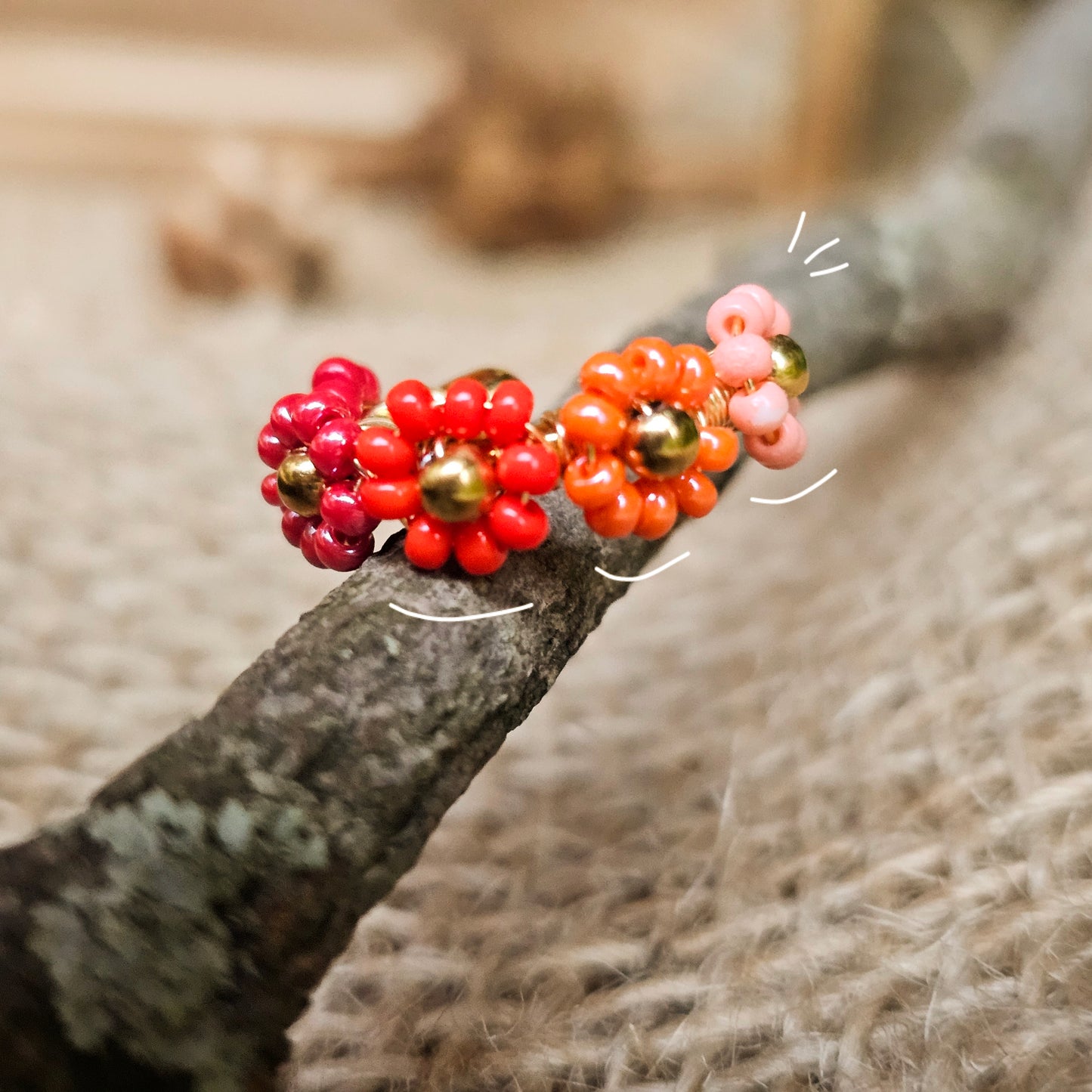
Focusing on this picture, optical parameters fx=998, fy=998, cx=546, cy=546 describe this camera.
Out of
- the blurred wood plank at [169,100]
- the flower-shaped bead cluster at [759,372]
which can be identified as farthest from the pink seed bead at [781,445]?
the blurred wood plank at [169,100]

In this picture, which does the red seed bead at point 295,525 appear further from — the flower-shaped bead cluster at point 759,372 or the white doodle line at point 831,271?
the white doodle line at point 831,271

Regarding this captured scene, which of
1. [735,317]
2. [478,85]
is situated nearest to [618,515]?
[735,317]

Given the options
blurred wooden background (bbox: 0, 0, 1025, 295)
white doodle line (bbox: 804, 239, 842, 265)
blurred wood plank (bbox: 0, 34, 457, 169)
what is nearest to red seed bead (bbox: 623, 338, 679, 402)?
white doodle line (bbox: 804, 239, 842, 265)

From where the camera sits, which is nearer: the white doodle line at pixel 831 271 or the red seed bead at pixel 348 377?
the red seed bead at pixel 348 377

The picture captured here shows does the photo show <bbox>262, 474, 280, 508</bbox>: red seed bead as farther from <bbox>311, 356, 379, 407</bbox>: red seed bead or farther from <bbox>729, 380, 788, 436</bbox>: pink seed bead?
<bbox>729, 380, 788, 436</bbox>: pink seed bead

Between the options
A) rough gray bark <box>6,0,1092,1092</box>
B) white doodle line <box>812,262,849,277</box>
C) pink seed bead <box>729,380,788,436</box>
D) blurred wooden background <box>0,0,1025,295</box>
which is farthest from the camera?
blurred wooden background <box>0,0,1025,295</box>

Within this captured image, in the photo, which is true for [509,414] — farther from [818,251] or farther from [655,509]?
[818,251]

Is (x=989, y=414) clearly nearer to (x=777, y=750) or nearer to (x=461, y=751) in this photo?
(x=777, y=750)

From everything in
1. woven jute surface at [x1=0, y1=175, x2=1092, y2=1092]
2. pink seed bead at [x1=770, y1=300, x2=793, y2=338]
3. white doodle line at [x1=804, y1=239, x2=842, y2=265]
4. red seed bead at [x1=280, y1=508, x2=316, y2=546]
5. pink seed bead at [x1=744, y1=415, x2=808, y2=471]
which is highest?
white doodle line at [x1=804, y1=239, x2=842, y2=265]
